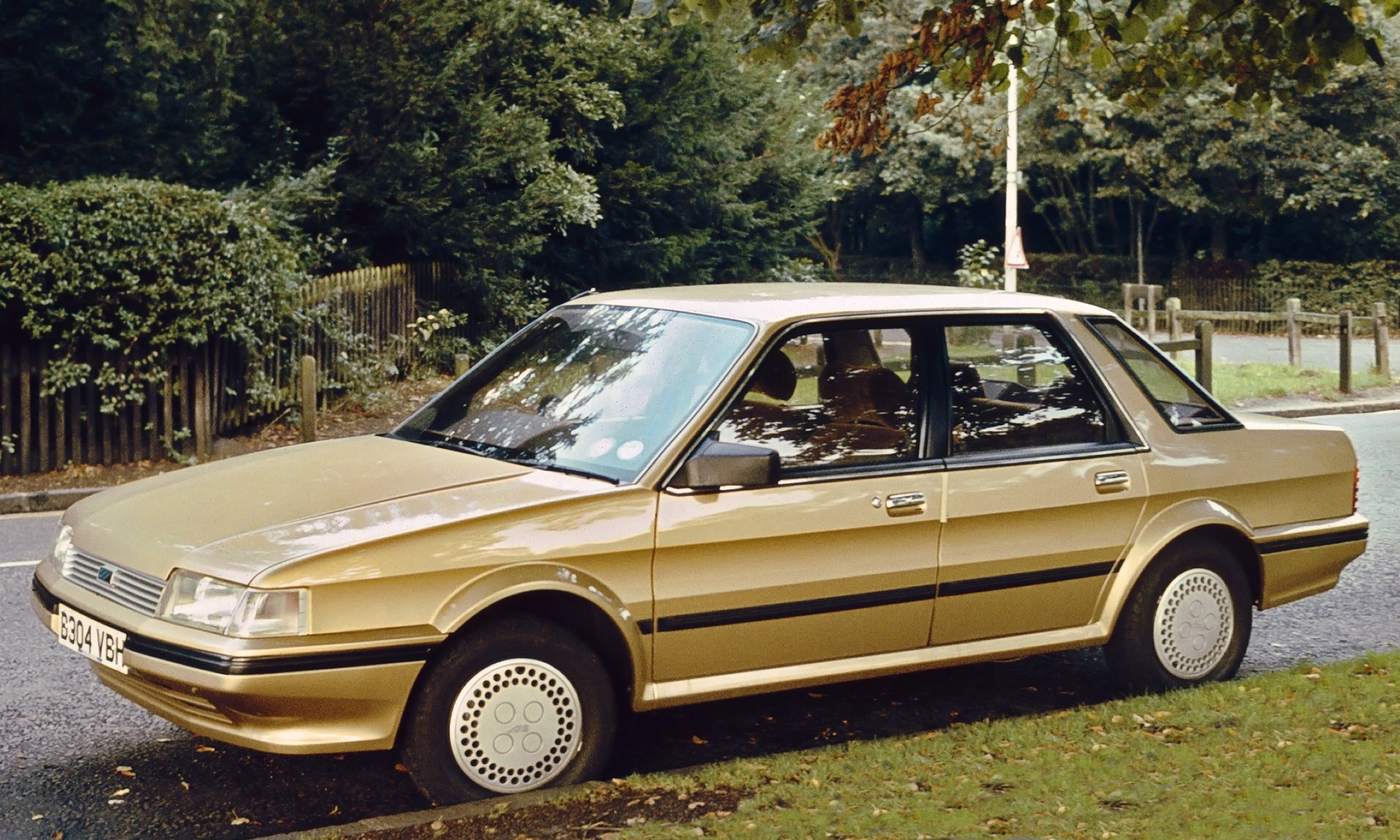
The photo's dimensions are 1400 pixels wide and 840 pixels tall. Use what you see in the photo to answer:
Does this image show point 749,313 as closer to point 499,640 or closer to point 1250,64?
point 499,640

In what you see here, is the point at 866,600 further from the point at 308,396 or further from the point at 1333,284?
the point at 1333,284

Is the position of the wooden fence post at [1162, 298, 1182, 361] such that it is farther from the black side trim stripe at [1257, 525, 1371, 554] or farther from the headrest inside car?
the headrest inside car

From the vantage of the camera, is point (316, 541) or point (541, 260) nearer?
point (316, 541)

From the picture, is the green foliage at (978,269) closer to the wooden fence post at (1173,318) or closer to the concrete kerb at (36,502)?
the wooden fence post at (1173,318)

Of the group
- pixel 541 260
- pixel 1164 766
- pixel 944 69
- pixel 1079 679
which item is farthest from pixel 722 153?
pixel 1164 766

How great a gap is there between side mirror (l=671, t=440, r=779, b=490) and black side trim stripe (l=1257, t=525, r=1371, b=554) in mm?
2410

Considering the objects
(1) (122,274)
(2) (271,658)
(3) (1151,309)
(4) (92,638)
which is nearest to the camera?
(2) (271,658)

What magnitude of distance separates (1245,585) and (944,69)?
3.09m

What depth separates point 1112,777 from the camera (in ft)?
15.8

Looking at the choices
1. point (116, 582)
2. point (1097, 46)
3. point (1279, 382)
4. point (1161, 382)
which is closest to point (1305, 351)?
point (1279, 382)

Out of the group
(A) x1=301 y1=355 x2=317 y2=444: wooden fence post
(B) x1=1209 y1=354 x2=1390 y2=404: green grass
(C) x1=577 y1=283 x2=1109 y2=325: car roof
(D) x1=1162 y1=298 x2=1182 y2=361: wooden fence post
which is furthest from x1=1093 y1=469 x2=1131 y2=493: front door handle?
(D) x1=1162 y1=298 x2=1182 y2=361: wooden fence post

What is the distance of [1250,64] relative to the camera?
25.3 feet

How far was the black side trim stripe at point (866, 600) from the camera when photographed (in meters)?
4.93

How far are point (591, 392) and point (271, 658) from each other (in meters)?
1.56
